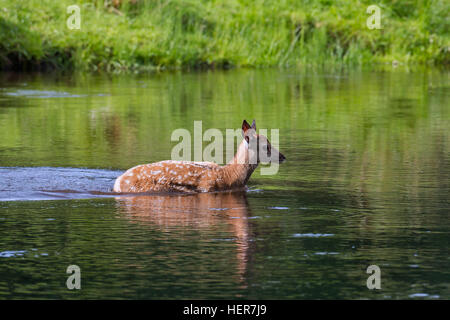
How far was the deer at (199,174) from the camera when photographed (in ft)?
35.4

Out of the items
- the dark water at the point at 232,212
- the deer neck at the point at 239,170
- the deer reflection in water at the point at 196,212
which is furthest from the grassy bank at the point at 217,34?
the deer reflection in water at the point at 196,212

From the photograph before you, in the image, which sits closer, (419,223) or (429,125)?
(419,223)

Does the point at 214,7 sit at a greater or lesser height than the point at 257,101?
greater

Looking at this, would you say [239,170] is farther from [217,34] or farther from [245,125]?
[217,34]

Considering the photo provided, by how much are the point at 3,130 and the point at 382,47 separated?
23.8 m

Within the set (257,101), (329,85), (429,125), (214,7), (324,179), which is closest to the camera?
(324,179)

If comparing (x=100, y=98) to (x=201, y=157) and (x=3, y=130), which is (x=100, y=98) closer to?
(x=3, y=130)

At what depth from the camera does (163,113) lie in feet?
64.3

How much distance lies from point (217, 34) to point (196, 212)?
26.0 m

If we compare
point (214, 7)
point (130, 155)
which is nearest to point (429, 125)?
point (130, 155)

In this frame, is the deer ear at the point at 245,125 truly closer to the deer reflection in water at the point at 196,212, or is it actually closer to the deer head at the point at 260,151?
the deer head at the point at 260,151

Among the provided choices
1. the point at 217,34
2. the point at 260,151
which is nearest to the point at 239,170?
the point at 260,151

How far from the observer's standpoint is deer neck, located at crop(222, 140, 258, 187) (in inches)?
441

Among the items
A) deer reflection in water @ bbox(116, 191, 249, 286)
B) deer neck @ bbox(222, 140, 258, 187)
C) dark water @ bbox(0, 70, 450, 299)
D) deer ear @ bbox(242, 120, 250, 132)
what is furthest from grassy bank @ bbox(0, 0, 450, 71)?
deer reflection in water @ bbox(116, 191, 249, 286)
